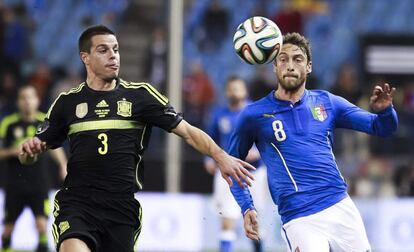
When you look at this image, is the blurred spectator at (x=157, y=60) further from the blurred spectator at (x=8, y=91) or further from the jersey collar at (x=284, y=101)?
the jersey collar at (x=284, y=101)

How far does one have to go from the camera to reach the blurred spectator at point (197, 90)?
64.6ft

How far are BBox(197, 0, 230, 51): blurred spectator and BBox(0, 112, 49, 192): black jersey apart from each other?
8.93m

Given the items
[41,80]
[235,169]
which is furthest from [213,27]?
[235,169]

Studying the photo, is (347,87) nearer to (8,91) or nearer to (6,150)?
(8,91)

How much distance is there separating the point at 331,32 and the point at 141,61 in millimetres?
4356

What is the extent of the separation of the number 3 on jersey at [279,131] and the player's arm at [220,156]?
0.63 meters

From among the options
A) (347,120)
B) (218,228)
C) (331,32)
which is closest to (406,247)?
(218,228)

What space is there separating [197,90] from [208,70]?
1828mm

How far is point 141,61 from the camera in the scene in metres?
21.6

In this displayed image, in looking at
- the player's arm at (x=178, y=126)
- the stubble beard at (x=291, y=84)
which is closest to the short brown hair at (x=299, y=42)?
the stubble beard at (x=291, y=84)

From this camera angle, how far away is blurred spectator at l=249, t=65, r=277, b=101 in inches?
771

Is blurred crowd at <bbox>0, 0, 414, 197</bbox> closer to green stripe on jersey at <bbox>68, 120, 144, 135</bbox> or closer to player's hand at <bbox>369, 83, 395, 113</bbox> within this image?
green stripe on jersey at <bbox>68, 120, 144, 135</bbox>

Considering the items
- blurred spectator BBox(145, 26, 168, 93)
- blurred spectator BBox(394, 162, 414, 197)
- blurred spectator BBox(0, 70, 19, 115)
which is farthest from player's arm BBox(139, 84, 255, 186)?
blurred spectator BBox(145, 26, 168, 93)

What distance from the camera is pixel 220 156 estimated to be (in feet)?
22.9
